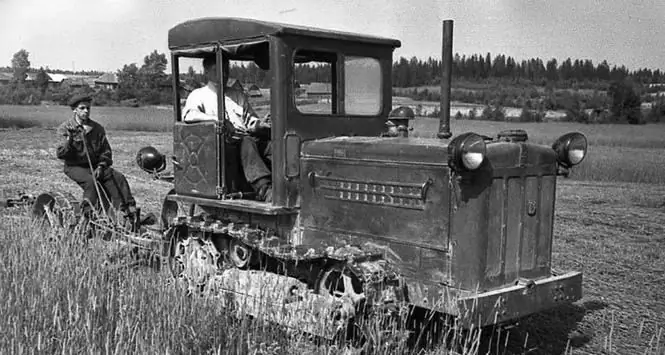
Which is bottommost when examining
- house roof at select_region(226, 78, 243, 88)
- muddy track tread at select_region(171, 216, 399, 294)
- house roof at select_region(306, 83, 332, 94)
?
muddy track tread at select_region(171, 216, 399, 294)

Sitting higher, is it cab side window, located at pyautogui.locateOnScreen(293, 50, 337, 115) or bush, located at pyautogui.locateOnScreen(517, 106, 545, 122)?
cab side window, located at pyautogui.locateOnScreen(293, 50, 337, 115)

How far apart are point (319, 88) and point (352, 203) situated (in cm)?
131

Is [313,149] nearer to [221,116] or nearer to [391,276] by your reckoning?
[221,116]

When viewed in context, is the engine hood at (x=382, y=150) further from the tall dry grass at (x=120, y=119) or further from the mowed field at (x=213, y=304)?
the tall dry grass at (x=120, y=119)

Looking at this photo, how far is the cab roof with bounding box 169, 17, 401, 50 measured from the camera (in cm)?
608

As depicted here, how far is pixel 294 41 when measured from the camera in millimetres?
6117

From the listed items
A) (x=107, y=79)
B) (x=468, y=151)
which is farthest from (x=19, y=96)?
(x=468, y=151)

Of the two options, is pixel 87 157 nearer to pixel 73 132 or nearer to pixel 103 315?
pixel 73 132

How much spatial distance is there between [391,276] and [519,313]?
3.30ft

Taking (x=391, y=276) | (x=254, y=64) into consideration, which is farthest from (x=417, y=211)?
(x=254, y=64)

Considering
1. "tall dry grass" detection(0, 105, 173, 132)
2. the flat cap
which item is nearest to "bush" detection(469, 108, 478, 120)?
"tall dry grass" detection(0, 105, 173, 132)

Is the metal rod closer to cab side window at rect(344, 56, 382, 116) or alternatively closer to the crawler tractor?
the crawler tractor

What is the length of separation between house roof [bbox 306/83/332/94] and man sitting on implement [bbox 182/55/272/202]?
53cm

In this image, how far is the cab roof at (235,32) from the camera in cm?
608
